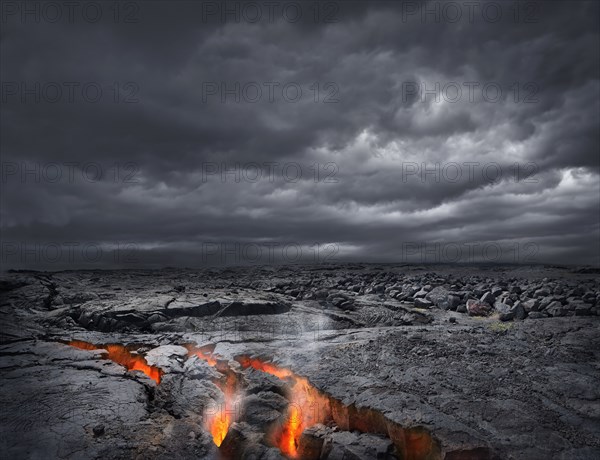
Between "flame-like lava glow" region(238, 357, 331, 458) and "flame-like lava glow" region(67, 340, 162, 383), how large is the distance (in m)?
2.74

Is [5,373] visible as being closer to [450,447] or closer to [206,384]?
[206,384]

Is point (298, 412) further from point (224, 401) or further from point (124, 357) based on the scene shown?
point (124, 357)

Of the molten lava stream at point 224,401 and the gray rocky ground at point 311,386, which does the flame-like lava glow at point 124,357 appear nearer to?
the gray rocky ground at point 311,386

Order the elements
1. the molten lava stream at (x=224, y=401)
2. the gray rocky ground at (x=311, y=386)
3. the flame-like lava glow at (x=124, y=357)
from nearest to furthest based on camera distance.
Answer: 1. the gray rocky ground at (x=311, y=386)
2. the molten lava stream at (x=224, y=401)
3. the flame-like lava glow at (x=124, y=357)

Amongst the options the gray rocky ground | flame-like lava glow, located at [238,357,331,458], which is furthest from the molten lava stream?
flame-like lava glow, located at [238,357,331,458]

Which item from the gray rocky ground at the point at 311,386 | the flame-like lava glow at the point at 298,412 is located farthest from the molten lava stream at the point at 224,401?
the flame-like lava glow at the point at 298,412

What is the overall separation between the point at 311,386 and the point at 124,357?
4561 millimetres

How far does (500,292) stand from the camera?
38.0 ft

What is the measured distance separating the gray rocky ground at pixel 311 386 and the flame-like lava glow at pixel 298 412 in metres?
0.03

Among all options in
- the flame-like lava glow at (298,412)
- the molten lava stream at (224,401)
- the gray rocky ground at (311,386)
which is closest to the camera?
the gray rocky ground at (311,386)

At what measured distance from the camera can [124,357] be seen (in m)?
7.40

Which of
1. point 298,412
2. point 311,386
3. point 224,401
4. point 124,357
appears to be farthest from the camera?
point 124,357

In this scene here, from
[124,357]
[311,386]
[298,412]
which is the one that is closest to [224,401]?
[298,412]

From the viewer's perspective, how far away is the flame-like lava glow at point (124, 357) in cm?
664
